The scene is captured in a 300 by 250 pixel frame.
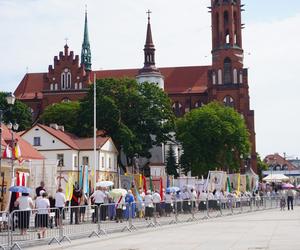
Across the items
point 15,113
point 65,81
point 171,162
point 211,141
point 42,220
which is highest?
point 65,81

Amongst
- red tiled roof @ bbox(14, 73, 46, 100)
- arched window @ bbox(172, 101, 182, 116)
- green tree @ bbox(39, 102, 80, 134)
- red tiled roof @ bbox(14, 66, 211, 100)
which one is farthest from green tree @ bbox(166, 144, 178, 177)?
red tiled roof @ bbox(14, 73, 46, 100)

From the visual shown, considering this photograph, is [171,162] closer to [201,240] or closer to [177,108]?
[177,108]

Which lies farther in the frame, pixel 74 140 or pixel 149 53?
pixel 149 53

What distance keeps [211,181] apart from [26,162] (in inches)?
564

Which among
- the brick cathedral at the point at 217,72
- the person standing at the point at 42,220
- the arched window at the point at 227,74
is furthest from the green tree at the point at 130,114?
the person standing at the point at 42,220

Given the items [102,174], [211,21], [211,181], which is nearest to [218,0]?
[211,21]

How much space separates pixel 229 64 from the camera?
9900 cm

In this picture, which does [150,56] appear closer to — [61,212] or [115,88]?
[115,88]

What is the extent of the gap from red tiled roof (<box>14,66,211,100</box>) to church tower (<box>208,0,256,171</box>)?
41.1 feet

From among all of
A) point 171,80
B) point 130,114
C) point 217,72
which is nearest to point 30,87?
point 171,80

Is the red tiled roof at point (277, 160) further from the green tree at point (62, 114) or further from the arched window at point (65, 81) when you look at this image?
the green tree at point (62, 114)

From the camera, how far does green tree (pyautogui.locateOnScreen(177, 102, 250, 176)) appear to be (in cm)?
7519

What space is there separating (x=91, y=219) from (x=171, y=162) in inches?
Result: 2551

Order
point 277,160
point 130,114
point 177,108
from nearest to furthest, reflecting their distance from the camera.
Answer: point 130,114
point 177,108
point 277,160
